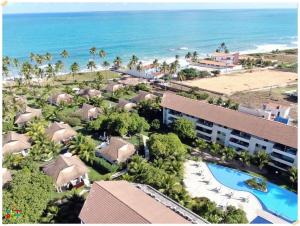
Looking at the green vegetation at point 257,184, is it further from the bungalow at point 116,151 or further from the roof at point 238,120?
the bungalow at point 116,151

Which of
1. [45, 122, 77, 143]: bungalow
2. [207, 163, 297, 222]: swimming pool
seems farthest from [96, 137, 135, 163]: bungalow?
[207, 163, 297, 222]: swimming pool

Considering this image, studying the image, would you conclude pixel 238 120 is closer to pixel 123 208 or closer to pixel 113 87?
pixel 123 208

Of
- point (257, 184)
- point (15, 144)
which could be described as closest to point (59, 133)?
point (15, 144)

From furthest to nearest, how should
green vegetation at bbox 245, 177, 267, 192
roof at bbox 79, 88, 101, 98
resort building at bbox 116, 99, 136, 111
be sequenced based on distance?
1. roof at bbox 79, 88, 101, 98
2. resort building at bbox 116, 99, 136, 111
3. green vegetation at bbox 245, 177, 267, 192

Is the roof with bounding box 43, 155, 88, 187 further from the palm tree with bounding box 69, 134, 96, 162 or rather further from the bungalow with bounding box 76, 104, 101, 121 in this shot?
the bungalow with bounding box 76, 104, 101, 121

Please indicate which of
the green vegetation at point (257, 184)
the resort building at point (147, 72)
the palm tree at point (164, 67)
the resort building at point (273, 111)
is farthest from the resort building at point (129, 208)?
the resort building at point (147, 72)

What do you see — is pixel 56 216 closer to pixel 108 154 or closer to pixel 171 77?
pixel 108 154

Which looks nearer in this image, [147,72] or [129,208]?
[129,208]
